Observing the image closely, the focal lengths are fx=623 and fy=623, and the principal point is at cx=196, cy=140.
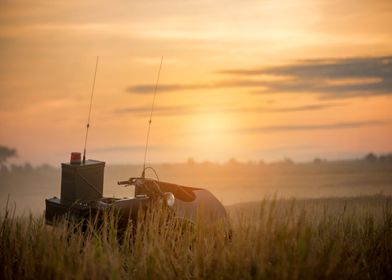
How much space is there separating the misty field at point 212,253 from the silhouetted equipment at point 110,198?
0.38m

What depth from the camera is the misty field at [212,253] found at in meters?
7.09

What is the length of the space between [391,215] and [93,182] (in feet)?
16.7

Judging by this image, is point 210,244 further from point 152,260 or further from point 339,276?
point 339,276

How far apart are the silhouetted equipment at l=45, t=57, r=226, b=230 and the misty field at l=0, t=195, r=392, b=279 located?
0.38 meters

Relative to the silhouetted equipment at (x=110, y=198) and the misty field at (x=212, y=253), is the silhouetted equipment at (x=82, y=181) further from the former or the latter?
the misty field at (x=212, y=253)

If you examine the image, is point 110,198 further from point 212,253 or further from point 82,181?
point 212,253

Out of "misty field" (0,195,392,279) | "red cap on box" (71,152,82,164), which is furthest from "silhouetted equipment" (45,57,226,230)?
"misty field" (0,195,392,279)

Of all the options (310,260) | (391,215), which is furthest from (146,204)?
(391,215)

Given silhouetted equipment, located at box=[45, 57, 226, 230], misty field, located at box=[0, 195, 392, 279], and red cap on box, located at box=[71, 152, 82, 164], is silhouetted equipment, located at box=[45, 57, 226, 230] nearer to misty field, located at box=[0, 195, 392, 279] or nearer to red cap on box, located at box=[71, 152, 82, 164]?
red cap on box, located at box=[71, 152, 82, 164]

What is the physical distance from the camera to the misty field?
7.09 meters

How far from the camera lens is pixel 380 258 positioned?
9.82 metres

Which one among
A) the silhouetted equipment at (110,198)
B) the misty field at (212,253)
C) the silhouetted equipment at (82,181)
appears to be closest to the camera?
the misty field at (212,253)

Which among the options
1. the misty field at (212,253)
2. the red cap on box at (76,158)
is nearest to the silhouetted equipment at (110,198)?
the red cap on box at (76,158)

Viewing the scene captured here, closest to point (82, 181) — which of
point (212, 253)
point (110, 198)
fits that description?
point (110, 198)
